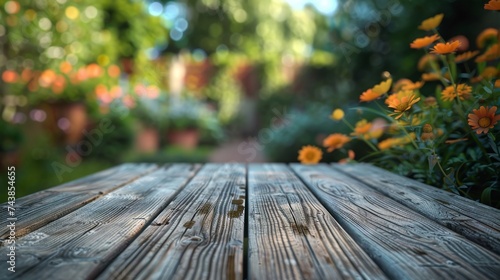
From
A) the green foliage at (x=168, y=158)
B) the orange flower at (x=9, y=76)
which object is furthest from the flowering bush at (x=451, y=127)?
the orange flower at (x=9, y=76)

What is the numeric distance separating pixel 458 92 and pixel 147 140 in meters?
4.54

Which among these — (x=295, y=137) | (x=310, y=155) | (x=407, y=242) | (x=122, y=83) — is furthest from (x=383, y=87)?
(x=122, y=83)

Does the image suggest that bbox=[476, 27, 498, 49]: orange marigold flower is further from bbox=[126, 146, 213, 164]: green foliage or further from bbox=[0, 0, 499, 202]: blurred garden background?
bbox=[126, 146, 213, 164]: green foliage

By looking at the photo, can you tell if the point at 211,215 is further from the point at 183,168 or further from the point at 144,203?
the point at 183,168

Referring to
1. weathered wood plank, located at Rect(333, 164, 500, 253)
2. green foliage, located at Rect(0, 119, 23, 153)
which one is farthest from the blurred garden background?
weathered wood plank, located at Rect(333, 164, 500, 253)

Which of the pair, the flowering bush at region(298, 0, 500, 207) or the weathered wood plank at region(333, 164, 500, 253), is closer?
the weathered wood plank at region(333, 164, 500, 253)

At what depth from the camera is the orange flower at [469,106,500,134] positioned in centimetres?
116

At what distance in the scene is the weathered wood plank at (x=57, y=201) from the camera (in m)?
0.86

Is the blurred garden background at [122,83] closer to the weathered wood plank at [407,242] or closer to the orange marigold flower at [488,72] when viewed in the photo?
the orange marigold flower at [488,72]

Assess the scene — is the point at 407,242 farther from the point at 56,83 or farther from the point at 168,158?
the point at 56,83

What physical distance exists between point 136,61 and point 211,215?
5837mm

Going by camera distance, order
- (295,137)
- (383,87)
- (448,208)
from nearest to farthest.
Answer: (448,208) < (383,87) < (295,137)

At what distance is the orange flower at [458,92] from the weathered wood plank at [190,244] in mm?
869

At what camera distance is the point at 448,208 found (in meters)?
0.97
